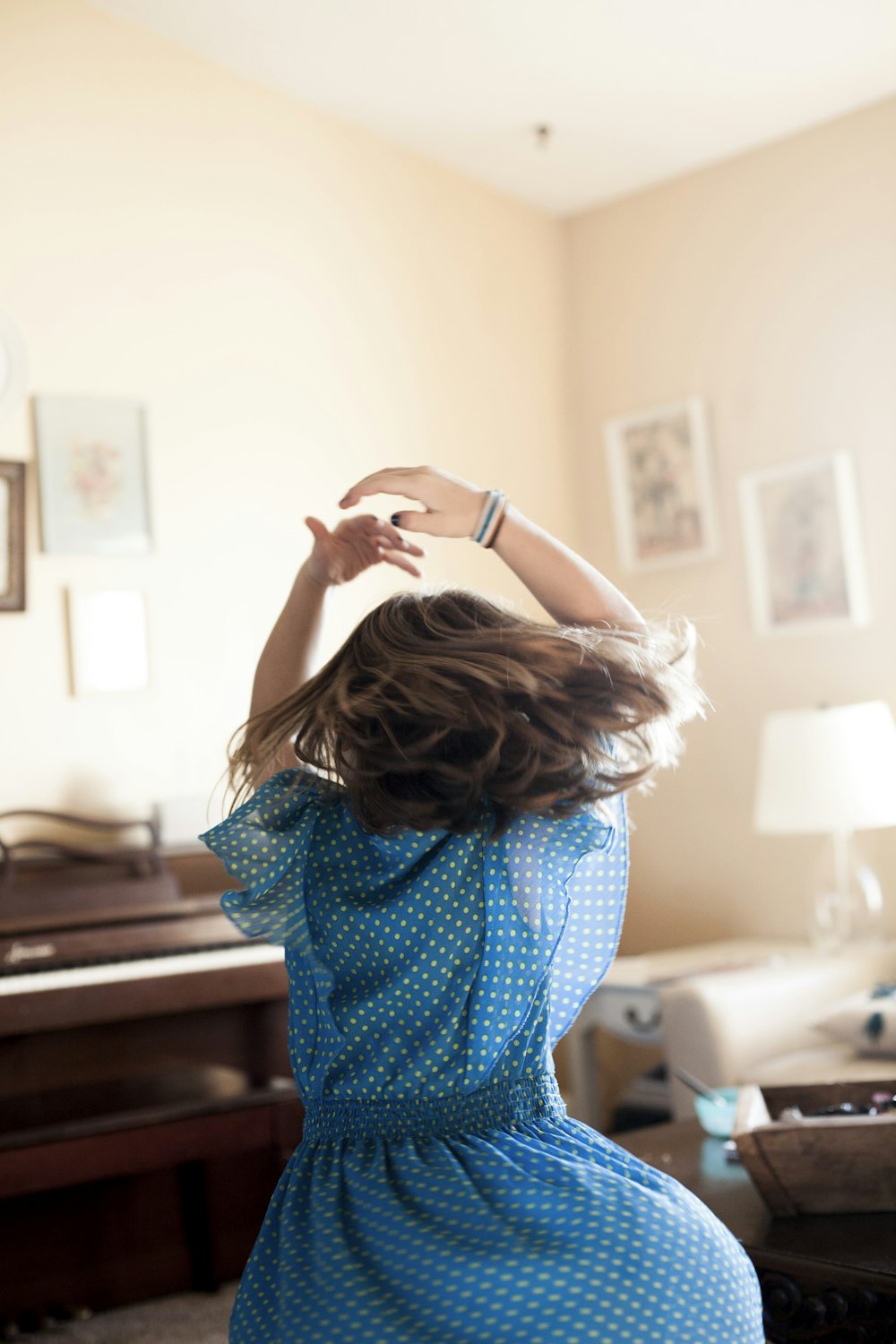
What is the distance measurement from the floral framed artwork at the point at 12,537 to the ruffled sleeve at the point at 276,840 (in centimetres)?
187

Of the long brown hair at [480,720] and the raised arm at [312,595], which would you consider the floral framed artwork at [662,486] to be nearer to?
the raised arm at [312,595]

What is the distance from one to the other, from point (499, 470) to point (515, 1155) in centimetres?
312

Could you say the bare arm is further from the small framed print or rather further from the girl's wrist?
the small framed print

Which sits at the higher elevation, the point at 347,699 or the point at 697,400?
the point at 697,400

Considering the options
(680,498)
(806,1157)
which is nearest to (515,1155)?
(806,1157)

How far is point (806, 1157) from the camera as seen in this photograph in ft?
5.55

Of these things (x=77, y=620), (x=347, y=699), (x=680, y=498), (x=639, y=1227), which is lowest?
(x=639, y=1227)

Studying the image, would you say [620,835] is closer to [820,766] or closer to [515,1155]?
[515,1155]

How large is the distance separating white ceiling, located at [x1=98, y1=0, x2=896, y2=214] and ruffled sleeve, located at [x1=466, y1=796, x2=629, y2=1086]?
8.14ft

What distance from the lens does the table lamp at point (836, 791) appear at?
128 inches

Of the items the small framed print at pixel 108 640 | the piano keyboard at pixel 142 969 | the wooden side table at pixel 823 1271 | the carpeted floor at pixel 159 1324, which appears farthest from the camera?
the small framed print at pixel 108 640

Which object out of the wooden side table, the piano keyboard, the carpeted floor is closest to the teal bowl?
the wooden side table

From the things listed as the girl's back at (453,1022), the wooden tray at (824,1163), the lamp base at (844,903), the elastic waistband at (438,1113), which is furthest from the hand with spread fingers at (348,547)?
the lamp base at (844,903)

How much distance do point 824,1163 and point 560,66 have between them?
8.83 ft
